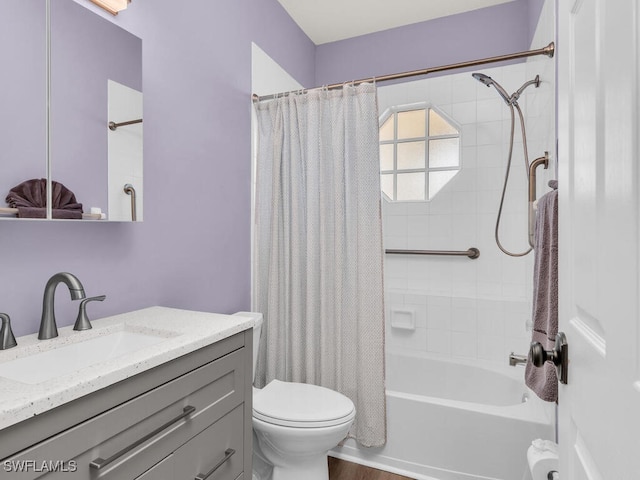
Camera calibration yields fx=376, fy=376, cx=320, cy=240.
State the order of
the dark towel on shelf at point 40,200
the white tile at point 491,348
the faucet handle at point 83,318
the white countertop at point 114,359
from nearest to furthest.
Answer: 1. the white countertop at point 114,359
2. the dark towel on shelf at point 40,200
3. the faucet handle at point 83,318
4. the white tile at point 491,348

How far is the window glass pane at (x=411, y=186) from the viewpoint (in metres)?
2.96

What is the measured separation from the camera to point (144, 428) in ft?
Answer: 2.97

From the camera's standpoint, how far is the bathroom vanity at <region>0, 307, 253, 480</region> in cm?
70

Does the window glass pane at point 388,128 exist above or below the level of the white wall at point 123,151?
above

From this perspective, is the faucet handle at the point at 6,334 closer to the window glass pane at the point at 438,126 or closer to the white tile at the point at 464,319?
the white tile at the point at 464,319

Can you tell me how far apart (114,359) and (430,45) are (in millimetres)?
2904

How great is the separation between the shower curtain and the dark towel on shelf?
103 cm

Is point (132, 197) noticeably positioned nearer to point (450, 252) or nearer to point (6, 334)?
point (6, 334)

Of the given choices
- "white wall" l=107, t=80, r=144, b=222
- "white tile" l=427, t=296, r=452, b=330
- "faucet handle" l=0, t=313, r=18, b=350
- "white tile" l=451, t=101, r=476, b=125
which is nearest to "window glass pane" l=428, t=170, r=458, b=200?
"white tile" l=451, t=101, r=476, b=125

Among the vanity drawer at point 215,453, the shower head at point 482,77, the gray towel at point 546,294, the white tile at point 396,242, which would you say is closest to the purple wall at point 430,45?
the shower head at point 482,77

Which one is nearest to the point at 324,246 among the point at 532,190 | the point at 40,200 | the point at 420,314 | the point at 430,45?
the point at 532,190

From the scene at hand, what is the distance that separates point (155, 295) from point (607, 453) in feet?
4.94

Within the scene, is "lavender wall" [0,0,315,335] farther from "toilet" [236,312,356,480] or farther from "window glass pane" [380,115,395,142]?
"window glass pane" [380,115,395,142]

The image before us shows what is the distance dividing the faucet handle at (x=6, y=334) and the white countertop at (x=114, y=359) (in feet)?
0.06
